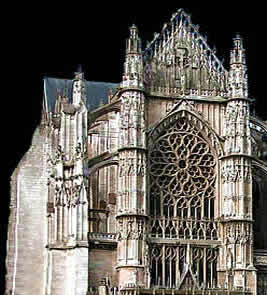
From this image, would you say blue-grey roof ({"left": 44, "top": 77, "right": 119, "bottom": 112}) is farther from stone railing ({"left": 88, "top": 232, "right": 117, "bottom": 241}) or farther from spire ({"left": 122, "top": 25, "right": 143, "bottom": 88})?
stone railing ({"left": 88, "top": 232, "right": 117, "bottom": 241})

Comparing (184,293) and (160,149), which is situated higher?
(160,149)

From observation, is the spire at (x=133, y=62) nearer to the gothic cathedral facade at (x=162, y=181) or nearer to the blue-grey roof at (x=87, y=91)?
the gothic cathedral facade at (x=162, y=181)

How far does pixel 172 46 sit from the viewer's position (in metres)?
39.5

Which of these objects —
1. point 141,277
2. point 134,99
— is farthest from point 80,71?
point 141,277

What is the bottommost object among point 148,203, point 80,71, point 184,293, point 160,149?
point 184,293

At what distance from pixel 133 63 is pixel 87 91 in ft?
37.6

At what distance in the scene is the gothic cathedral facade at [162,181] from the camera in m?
36.1

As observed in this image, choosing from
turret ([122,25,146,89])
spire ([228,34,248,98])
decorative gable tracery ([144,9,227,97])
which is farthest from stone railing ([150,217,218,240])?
turret ([122,25,146,89])

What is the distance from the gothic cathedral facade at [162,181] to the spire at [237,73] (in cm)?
4

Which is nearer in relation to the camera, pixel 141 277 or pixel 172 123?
pixel 141 277

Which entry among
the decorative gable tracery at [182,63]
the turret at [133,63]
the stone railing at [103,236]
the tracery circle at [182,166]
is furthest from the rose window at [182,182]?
the turret at [133,63]

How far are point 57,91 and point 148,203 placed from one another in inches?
452

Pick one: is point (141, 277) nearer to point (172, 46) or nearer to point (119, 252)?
point (119, 252)

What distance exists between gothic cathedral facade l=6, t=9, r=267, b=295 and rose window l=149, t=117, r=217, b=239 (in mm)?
42
